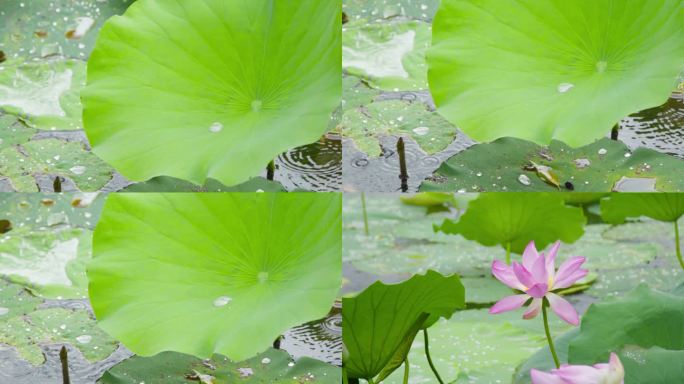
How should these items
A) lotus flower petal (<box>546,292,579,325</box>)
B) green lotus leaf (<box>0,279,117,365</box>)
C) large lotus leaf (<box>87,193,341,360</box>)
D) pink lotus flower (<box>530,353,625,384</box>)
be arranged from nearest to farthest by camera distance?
1. pink lotus flower (<box>530,353,625,384</box>)
2. lotus flower petal (<box>546,292,579,325</box>)
3. large lotus leaf (<box>87,193,341,360</box>)
4. green lotus leaf (<box>0,279,117,365</box>)

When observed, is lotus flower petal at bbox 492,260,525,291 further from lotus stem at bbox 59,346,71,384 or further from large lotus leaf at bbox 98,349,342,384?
lotus stem at bbox 59,346,71,384

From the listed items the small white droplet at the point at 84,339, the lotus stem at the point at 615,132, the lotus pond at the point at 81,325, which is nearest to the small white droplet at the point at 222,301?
the lotus pond at the point at 81,325

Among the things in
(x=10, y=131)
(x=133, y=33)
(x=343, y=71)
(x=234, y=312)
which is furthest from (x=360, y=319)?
(x=10, y=131)

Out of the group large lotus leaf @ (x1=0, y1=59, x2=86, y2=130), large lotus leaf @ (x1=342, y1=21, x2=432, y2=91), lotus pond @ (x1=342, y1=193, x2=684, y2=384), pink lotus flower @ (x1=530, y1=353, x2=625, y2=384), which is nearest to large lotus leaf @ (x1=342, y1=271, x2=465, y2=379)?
lotus pond @ (x1=342, y1=193, x2=684, y2=384)

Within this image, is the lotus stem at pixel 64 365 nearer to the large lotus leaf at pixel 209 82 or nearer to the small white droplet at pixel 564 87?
the large lotus leaf at pixel 209 82

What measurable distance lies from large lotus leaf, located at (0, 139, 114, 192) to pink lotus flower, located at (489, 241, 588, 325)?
0.61 m

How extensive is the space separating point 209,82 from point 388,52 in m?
0.29

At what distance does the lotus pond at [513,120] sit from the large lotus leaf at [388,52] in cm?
3

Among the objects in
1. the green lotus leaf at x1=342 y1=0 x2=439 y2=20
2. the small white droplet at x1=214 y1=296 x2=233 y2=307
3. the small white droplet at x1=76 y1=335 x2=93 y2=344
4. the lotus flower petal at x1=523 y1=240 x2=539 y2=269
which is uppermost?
the green lotus leaf at x1=342 y1=0 x2=439 y2=20

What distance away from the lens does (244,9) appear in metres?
1.40

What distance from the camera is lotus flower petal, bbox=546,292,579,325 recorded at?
3.87ft

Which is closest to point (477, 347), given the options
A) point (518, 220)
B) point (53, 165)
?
point (518, 220)

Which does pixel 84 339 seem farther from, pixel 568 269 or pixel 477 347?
pixel 568 269

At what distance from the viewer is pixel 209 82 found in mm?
1389
